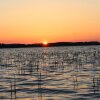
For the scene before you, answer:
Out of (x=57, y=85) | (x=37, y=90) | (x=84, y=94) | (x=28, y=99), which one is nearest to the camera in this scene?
(x=28, y=99)

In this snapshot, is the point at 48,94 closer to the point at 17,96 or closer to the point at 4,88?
the point at 17,96

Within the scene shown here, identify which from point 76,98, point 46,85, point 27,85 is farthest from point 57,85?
point 76,98

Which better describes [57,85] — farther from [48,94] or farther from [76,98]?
[76,98]

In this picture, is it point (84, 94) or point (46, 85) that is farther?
point (46, 85)

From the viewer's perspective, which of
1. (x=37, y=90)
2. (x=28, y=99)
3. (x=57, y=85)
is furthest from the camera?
(x=57, y=85)

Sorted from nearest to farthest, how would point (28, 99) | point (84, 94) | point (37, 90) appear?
point (28, 99) → point (84, 94) → point (37, 90)

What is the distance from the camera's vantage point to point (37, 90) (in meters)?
19.9

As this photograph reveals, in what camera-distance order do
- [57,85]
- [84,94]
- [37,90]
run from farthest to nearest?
[57,85]
[37,90]
[84,94]

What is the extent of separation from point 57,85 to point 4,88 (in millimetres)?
3657

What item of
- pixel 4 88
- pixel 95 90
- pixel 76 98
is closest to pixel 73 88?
pixel 95 90

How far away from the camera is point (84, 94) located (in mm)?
18219

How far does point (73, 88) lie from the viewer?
20281mm

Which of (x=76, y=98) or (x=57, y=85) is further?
(x=57, y=85)

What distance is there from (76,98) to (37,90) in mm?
3563
